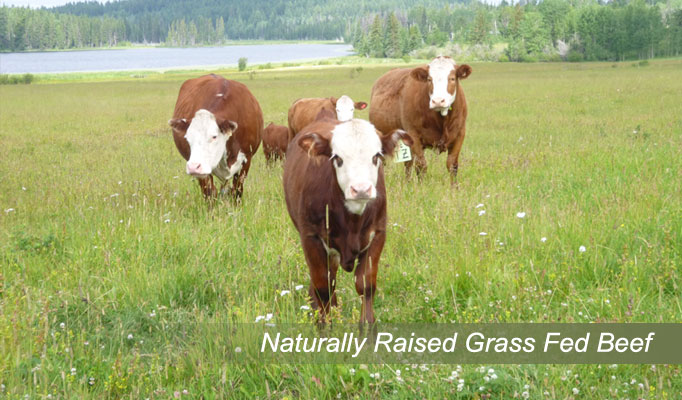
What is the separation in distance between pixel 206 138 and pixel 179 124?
0.45m

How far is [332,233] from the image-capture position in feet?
13.4

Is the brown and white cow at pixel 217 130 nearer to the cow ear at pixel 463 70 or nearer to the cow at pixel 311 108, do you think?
the cow at pixel 311 108

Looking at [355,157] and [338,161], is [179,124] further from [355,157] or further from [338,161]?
[355,157]

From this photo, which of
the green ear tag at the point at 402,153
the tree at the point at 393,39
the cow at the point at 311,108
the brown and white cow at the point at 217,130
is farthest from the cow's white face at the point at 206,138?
the tree at the point at 393,39

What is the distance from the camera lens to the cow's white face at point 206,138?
7.12 m

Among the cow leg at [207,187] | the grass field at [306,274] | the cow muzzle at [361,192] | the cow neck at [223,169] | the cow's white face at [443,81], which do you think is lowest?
the grass field at [306,274]

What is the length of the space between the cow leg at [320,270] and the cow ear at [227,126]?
3668 millimetres

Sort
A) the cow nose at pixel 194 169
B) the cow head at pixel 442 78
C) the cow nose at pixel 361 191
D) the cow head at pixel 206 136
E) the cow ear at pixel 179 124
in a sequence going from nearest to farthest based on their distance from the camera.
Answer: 1. the cow nose at pixel 361 191
2. the cow nose at pixel 194 169
3. the cow head at pixel 206 136
4. the cow ear at pixel 179 124
5. the cow head at pixel 442 78

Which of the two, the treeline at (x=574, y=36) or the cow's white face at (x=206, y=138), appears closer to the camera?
the cow's white face at (x=206, y=138)

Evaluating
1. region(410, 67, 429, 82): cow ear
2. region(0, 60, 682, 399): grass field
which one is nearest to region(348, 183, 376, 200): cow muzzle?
region(0, 60, 682, 399): grass field

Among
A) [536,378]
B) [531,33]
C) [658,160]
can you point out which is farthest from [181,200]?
[531,33]

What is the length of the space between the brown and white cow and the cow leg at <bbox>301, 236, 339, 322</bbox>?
3070 mm

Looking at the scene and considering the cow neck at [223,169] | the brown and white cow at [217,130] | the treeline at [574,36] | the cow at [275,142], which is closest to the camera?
the brown and white cow at [217,130]

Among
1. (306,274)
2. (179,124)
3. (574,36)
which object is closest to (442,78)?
(179,124)
